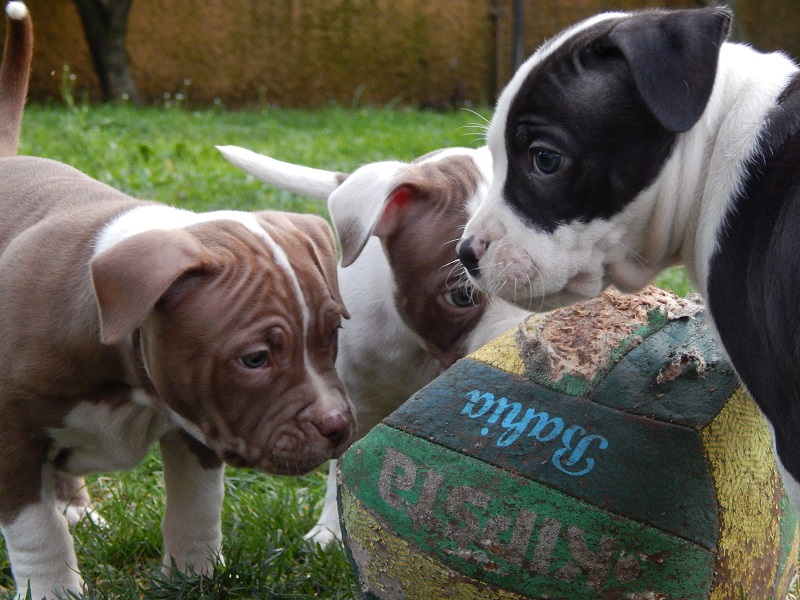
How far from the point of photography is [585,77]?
2670mm

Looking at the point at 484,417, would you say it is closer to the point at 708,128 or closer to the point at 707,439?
the point at 707,439

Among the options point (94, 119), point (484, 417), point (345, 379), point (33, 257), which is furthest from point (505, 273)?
point (94, 119)

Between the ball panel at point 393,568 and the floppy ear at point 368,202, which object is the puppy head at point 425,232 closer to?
the floppy ear at point 368,202

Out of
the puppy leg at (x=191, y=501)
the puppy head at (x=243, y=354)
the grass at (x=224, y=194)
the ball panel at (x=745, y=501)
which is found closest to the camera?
the ball panel at (x=745, y=501)

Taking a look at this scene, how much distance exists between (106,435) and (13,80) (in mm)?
2037

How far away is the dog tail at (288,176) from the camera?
4.30 meters

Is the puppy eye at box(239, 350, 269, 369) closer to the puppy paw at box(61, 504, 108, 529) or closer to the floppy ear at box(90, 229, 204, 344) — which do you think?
the floppy ear at box(90, 229, 204, 344)

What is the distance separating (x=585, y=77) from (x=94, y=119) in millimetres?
8815

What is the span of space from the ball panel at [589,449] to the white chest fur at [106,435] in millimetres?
1114

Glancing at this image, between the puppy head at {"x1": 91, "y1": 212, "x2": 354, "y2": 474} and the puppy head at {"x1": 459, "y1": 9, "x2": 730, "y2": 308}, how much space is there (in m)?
0.61

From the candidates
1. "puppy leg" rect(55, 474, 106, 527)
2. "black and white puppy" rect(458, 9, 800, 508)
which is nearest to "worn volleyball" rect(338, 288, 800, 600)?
"black and white puppy" rect(458, 9, 800, 508)

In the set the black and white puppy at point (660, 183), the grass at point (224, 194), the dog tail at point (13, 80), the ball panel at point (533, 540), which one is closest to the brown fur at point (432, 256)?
the grass at point (224, 194)

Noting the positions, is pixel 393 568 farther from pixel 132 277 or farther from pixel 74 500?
pixel 74 500

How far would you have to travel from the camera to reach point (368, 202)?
3482 millimetres
